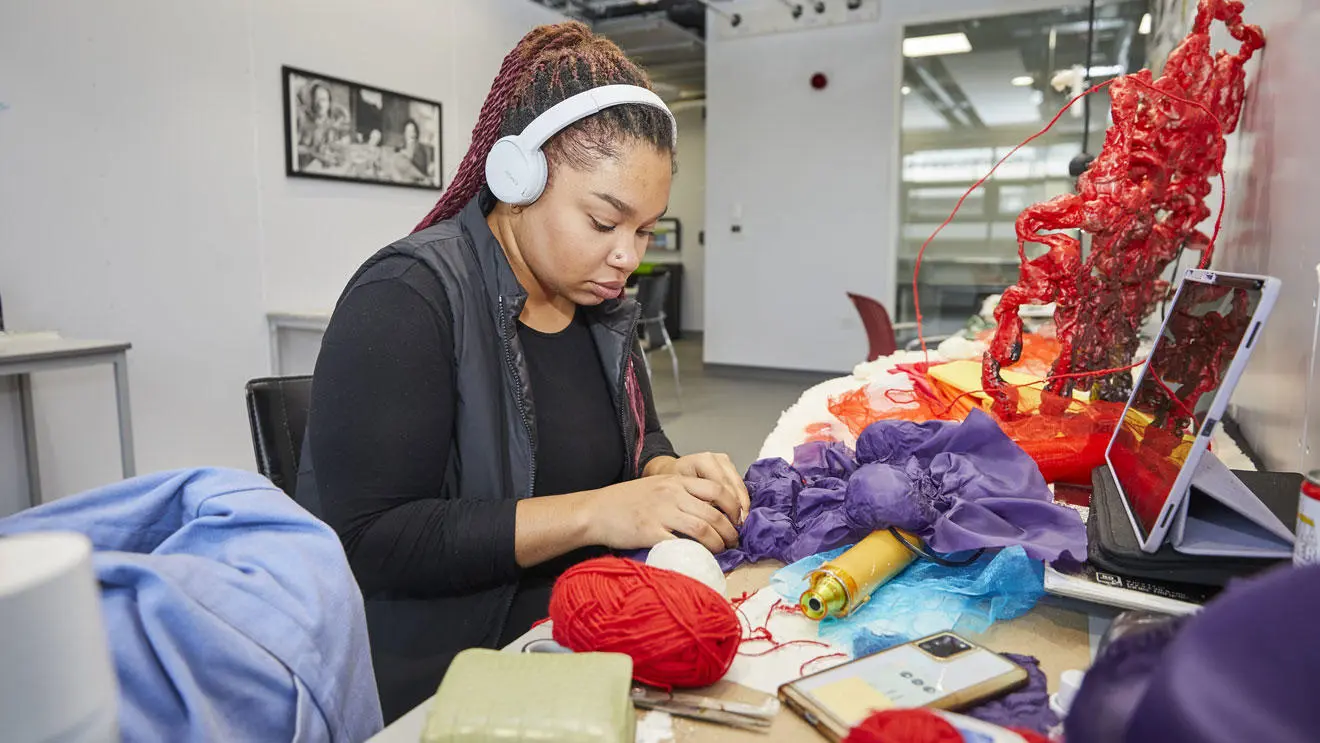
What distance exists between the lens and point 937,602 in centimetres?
84

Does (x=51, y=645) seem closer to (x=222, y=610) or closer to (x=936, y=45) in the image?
(x=222, y=610)

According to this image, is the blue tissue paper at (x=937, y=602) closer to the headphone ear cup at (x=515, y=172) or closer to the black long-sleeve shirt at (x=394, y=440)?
the black long-sleeve shirt at (x=394, y=440)

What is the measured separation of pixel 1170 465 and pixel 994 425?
29 centimetres

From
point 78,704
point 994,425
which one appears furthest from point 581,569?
point 994,425

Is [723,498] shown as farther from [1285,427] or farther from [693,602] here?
[1285,427]

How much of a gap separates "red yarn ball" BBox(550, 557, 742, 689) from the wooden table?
Answer: 4cm

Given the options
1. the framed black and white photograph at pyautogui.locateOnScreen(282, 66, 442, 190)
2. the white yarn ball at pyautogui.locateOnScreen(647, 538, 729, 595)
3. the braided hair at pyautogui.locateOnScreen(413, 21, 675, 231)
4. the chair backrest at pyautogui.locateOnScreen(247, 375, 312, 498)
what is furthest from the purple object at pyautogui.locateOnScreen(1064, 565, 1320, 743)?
the framed black and white photograph at pyautogui.locateOnScreen(282, 66, 442, 190)

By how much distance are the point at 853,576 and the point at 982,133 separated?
5605 millimetres

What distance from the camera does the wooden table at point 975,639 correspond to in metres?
0.60

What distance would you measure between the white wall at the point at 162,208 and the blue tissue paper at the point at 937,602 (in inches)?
129

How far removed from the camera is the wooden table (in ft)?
1.98

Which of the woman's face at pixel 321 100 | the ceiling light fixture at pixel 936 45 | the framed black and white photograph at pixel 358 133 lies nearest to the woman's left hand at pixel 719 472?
the framed black and white photograph at pixel 358 133

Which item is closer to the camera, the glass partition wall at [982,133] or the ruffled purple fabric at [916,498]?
the ruffled purple fabric at [916,498]

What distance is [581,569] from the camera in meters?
0.72
